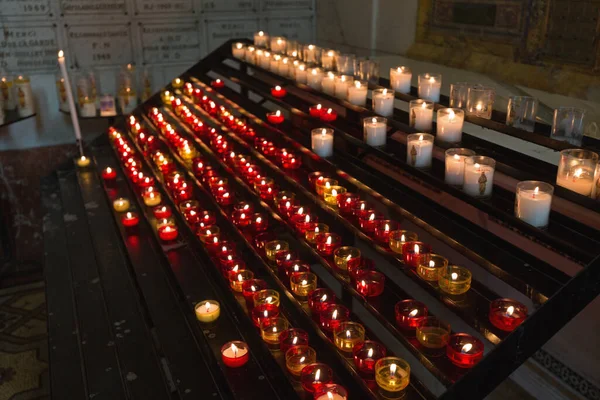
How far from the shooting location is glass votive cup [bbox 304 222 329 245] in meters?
2.58

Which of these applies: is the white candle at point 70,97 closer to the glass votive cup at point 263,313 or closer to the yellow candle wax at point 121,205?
the yellow candle wax at point 121,205

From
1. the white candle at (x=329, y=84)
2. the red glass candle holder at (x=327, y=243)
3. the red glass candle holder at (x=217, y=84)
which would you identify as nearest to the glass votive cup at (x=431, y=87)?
the white candle at (x=329, y=84)

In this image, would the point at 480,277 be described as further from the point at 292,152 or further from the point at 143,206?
the point at 143,206

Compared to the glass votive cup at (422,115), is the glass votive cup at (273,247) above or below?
below

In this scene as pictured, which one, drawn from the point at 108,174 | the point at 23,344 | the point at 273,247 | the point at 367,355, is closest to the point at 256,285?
the point at 273,247

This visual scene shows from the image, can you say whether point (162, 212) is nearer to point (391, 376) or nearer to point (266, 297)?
point (266, 297)

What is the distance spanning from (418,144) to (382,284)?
2.04ft

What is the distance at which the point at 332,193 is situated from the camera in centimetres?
273

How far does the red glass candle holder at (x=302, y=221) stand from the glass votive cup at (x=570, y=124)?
112cm

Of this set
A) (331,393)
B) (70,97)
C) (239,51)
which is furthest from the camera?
(239,51)

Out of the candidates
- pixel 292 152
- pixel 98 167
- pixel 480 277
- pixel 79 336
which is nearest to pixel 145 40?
pixel 98 167

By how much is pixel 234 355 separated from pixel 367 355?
554 mm

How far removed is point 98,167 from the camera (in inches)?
175

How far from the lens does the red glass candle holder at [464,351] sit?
173cm
